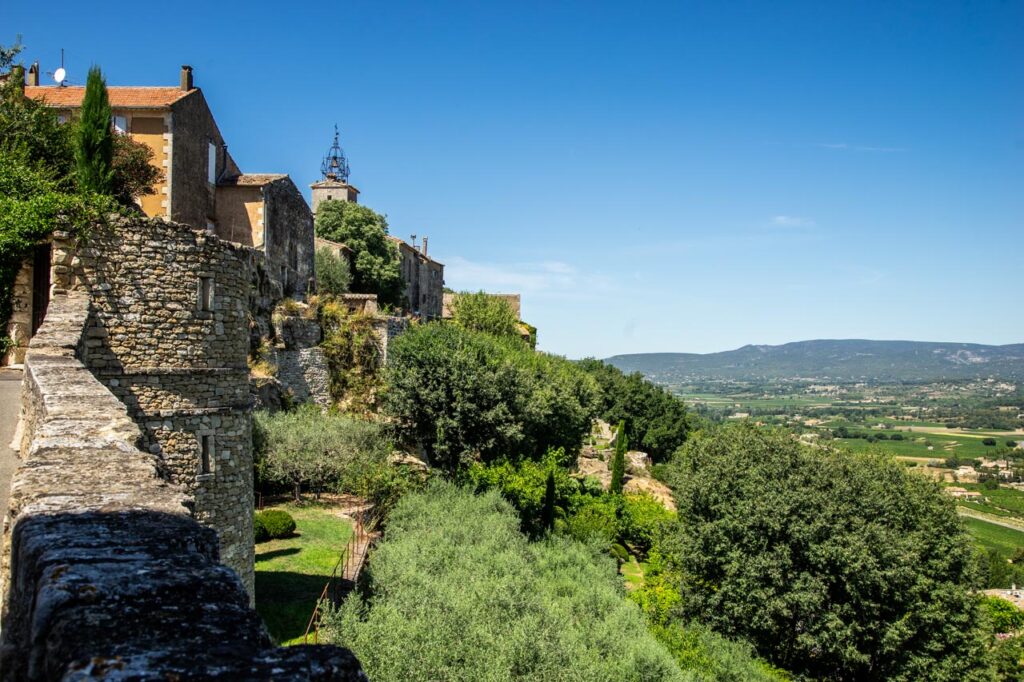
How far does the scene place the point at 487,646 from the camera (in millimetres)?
12859

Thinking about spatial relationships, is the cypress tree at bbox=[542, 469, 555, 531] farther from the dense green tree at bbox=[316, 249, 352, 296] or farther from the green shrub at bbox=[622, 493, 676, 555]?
the dense green tree at bbox=[316, 249, 352, 296]

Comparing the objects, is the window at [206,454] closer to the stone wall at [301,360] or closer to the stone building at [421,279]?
the stone wall at [301,360]

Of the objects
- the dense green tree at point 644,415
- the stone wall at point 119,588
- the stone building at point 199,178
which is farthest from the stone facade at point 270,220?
the dense green tree at point 644,415

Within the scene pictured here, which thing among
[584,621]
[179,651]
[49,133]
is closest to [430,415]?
[584,621]

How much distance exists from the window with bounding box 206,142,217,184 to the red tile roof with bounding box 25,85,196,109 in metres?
2.63

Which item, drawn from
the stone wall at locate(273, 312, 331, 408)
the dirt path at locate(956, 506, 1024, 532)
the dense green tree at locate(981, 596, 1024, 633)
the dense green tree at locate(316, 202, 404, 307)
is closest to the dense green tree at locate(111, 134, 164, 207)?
the stone wall at locate(273, 312, 331, 408)

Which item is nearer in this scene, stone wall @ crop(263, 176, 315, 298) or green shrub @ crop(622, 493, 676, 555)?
stone wall @ crop(263, 176, 315, 298)

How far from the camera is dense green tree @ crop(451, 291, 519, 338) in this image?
49.1 meters

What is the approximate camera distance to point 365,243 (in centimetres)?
4816

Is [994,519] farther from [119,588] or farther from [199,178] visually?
[119,588]

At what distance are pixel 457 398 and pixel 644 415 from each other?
1589 inches

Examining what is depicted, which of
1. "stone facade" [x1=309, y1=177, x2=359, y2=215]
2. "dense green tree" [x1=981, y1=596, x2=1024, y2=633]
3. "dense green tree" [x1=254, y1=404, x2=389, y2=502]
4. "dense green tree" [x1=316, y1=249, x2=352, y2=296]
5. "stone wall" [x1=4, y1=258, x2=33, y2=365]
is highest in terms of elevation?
"stone facade" [x1=309, y1=177, x2=359, y2=215]

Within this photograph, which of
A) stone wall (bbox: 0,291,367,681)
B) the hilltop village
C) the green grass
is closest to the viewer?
stone wall (bbox: 0,291,367,681)

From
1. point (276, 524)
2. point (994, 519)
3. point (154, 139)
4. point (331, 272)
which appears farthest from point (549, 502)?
point (994, 519)
